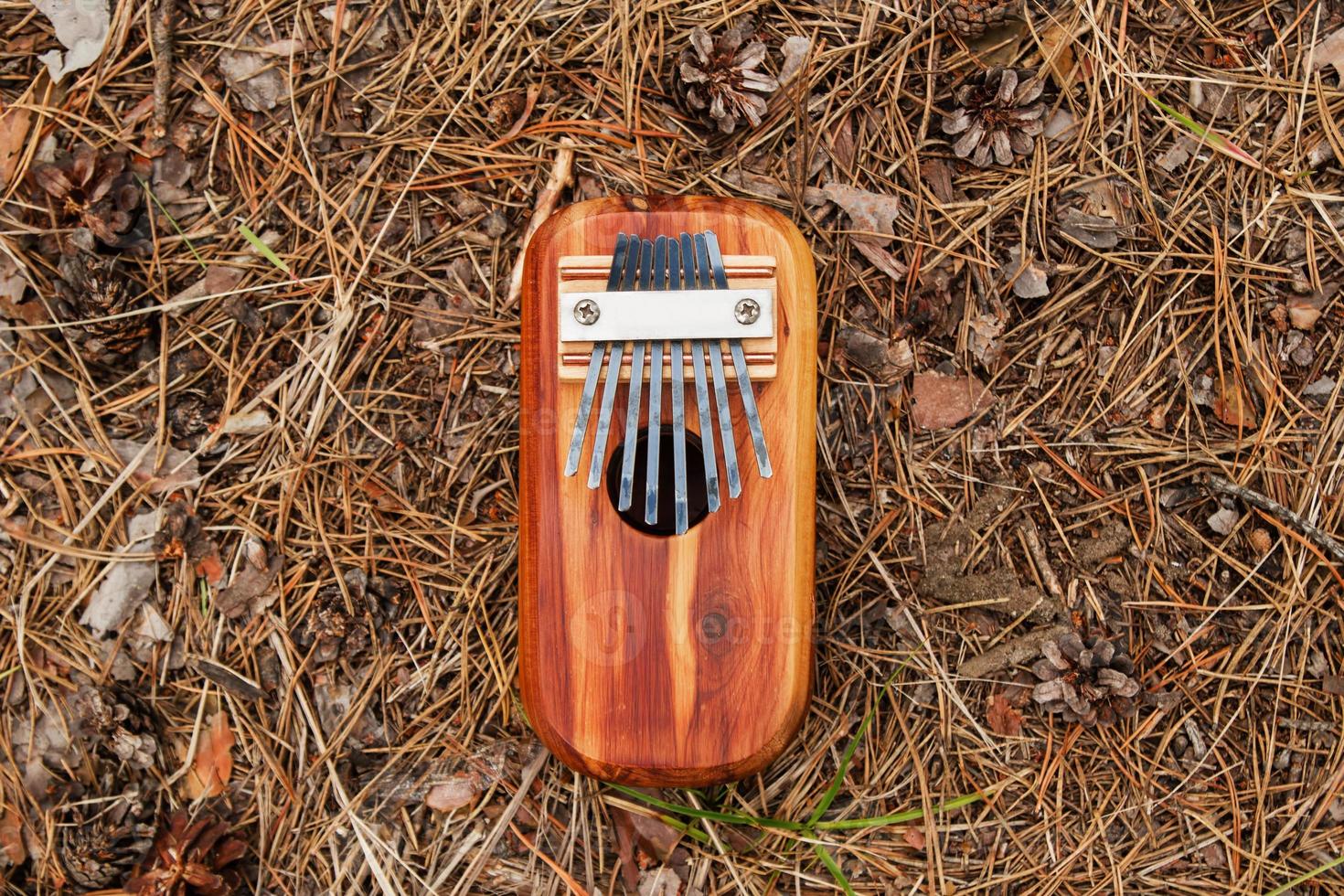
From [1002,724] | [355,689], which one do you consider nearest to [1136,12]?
[1002,724]

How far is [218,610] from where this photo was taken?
2.20 meters

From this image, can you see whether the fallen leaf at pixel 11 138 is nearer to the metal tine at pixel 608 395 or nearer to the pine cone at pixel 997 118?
the metal tine at pixel 608 395

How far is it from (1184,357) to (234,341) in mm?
2150

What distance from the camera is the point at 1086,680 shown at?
2.12 metres

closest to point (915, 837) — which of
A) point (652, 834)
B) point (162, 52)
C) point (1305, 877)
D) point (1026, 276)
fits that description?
point (652, 834)

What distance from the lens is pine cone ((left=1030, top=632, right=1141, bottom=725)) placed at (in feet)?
6.89

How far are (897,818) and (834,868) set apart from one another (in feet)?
0.58

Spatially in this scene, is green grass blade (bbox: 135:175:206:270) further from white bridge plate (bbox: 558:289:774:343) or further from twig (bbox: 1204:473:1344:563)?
twig (bbox: 1204:473:1344:563)

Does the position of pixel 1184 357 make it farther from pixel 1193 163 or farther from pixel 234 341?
pixel 234 341

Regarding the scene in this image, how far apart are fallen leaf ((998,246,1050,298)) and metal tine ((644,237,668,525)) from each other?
32.8 inches

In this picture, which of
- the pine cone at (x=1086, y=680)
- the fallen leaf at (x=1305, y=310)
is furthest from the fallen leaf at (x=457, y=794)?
the fallen leaf at (x=1305, y=310)

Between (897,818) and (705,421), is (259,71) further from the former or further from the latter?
(897,818)

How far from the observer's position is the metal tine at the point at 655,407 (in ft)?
5.80

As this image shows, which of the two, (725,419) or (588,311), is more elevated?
(588,311)
